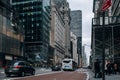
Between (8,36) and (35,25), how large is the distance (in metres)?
47.8

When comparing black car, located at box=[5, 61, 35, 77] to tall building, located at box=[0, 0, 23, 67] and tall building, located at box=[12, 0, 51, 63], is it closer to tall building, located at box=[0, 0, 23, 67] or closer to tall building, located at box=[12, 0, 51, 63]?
tall building, located at box=[0, 0, 23, 67]

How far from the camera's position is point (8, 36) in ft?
266

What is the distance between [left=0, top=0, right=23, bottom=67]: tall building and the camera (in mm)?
76625

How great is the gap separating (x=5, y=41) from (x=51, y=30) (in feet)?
254

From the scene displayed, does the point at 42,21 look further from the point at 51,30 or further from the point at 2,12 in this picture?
the point at 2,12

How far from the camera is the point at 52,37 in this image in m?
156

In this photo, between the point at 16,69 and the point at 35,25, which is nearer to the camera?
the point at 16,69

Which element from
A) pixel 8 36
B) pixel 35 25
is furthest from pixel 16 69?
pixel 35 25

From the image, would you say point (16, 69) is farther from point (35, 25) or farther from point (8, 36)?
point (35, 25)

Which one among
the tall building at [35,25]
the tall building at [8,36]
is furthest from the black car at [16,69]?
the tall building at [35,25]

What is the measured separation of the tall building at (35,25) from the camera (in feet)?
414

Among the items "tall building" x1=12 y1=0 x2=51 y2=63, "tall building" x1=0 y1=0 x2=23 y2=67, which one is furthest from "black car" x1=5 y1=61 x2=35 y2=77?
"tall building" x1=12 y1=0 x2=51 y2=63

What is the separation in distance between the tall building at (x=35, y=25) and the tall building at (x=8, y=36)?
108ft

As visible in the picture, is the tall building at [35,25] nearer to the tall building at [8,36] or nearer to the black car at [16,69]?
the tall building at [8,36]
